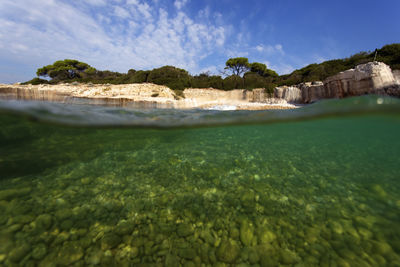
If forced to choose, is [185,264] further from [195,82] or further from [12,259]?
[195,82]

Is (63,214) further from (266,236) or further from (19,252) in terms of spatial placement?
(266,236)

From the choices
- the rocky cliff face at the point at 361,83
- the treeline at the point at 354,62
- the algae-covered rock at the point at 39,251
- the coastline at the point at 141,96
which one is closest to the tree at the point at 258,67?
the treeline at the point at 354,62

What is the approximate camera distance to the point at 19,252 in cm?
168

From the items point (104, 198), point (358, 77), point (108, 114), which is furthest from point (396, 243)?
point (358, 77)

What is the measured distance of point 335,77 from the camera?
529 inches

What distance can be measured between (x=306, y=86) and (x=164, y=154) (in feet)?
59.3

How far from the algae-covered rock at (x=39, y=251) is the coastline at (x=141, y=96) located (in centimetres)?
776

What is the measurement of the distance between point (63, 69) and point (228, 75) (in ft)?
110

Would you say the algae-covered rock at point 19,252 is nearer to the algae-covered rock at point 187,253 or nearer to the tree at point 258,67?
the algae-covered rock at point 187,253

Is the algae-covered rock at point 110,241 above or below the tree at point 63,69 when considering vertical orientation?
below

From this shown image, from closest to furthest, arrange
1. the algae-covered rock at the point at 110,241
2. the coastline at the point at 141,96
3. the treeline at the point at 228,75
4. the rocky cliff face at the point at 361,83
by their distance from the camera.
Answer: the algae-covered rock at the point at 110,241
the coastline at the point at 141,96
the rocky cliff face at the point at 361,83
the treeline at the point at 228,75

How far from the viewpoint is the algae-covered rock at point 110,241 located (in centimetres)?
184

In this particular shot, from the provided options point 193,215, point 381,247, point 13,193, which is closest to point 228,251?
point 193,215

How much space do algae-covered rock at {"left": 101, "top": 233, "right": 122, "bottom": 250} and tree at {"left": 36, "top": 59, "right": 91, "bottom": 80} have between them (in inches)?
1592
